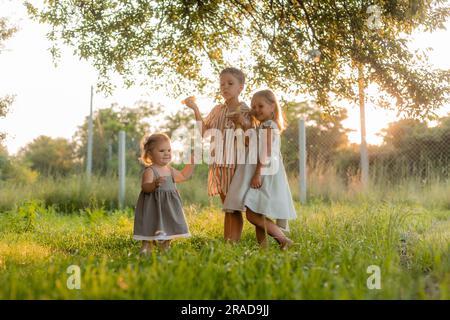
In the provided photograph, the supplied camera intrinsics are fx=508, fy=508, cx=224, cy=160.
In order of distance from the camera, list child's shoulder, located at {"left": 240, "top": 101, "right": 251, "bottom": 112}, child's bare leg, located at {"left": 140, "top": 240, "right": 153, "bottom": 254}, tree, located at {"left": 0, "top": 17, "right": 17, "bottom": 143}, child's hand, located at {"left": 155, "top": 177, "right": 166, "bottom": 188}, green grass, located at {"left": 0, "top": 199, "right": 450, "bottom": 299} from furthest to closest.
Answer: tree, located at {"left": 0, "top": 17, "right": 17, "bottom": 143} < child's shoulder, located at {"left": 240, "top": 101, "right": 251, "bottom": 112} < child's bare leg, located at {"left": 140, "top": 240, "right": 153, "bottom": 254} < child's hand, located at {"left": 155, "top": 177, "right": 166, "bottom": 188} < green grass, located at {"left": 0, "top": 199, "right": 450, "bottom": 299}

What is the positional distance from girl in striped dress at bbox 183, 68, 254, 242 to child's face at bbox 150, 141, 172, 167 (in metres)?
0.50

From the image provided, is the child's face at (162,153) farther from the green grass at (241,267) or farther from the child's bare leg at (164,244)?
the green grass at (241,267)

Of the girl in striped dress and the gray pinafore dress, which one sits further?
A: the girl in striped dress

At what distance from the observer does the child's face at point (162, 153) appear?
4867 millimetres

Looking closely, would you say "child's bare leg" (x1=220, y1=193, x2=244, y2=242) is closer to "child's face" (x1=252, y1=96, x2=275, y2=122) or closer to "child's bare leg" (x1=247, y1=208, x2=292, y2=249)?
"child's bare leg" (x1=247, y1=208, x2=292, y2=249)

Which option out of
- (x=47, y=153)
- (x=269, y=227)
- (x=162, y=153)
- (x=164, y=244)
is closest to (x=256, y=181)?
(x=269, y=227)

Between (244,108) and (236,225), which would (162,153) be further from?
(236,225)

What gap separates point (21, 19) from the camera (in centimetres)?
806

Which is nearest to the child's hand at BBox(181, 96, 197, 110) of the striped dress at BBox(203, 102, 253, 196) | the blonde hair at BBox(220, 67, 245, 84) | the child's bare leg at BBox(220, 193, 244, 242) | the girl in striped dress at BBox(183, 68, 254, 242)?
the girl in striped dress at BBox(183, 68, 254, 242)

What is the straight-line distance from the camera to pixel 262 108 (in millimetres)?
4824

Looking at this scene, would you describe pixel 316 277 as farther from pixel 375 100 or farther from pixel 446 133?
pixel 446 133

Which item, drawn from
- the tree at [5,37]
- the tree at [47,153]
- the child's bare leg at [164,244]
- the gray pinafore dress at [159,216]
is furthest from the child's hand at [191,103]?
→ the tree at [47,153]

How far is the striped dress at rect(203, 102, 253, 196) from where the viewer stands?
199 inches

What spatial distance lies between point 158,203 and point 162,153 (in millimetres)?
479
